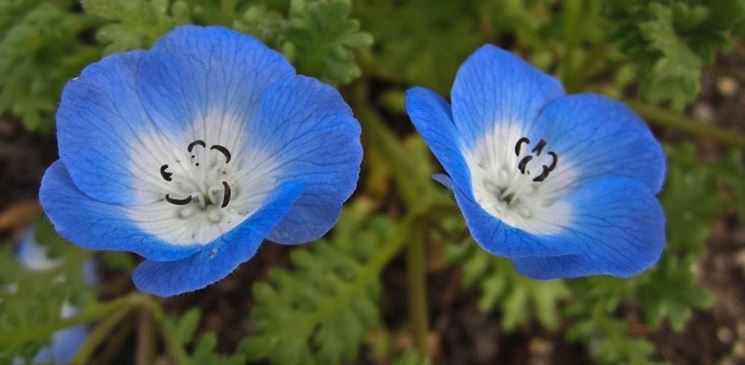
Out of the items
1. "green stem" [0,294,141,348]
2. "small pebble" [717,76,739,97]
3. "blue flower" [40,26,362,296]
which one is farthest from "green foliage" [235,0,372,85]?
"small pebble" [717,76,739,97]

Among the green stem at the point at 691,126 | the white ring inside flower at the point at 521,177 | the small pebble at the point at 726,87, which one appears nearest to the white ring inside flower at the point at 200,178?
the white ring inside flower at the point at 521,177

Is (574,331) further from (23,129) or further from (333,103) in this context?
(23,129)

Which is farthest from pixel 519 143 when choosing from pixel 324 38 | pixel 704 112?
pixel 704 112

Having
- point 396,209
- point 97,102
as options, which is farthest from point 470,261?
point 97,102

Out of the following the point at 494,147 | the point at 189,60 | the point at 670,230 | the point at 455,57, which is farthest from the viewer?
the point at 455,57

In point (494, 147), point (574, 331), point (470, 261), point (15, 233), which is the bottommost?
point (15, 233)

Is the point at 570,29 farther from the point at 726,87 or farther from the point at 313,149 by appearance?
the point at 726,87

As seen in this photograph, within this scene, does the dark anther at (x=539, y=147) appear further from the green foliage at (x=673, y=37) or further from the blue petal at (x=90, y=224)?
the blue petal at (x=90, y=224)
